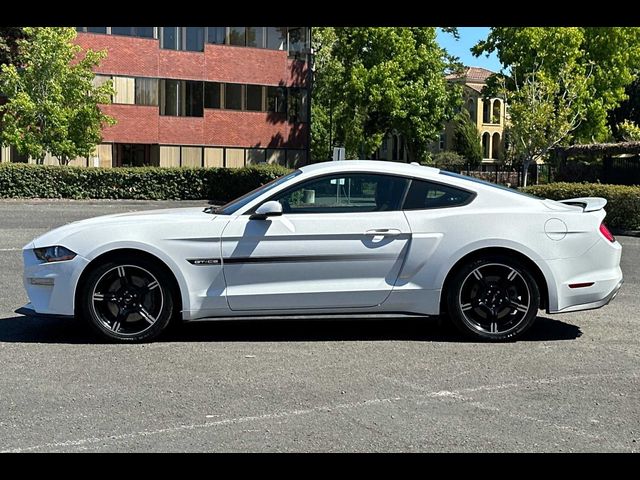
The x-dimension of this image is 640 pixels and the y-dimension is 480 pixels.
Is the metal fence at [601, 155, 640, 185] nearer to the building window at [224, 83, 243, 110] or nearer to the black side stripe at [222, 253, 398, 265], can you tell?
the black side stripe at [222, 253, 398, 265]

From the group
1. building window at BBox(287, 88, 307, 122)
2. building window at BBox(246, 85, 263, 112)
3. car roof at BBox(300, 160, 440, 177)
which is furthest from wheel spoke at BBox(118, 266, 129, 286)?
building window at BBox(287, 88, 307, 122)

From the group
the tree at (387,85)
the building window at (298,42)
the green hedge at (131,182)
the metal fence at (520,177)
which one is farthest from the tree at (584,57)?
the green hedge at (131,182)

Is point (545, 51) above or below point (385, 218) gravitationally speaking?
above

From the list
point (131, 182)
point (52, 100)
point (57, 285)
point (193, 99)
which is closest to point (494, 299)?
point (57, 285)

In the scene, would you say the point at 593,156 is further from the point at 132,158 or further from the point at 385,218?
the point at 385,218

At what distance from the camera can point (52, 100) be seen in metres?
36.5

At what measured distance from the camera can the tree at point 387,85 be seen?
2014 inches

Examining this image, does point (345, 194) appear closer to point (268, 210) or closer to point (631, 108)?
point (268, 210)

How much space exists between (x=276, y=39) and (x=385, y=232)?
39722mm

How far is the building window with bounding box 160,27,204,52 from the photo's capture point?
4278 centimetres

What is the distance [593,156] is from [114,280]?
96.4 feet
